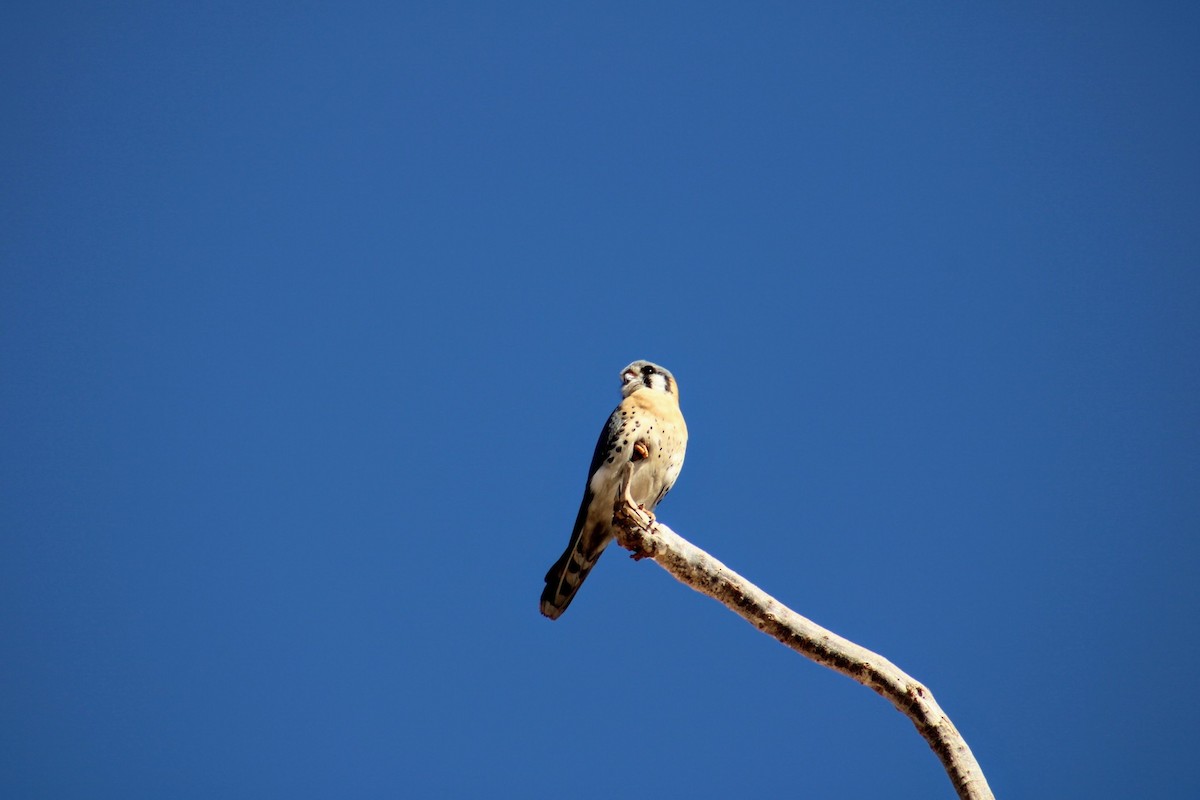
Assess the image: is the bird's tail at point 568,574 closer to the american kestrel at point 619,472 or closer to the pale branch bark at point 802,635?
the american kestrel at point 619,472

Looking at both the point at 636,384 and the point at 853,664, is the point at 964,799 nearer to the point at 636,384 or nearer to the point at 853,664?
the point at 853,664

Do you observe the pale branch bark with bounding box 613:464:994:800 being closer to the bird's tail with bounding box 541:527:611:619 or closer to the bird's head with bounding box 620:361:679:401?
the bird's tail with bounding box 541:527:611:619

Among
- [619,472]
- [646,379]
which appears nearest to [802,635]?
[619,472]

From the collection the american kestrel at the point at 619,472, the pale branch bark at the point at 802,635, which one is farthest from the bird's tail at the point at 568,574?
the pale branch bark at the point at 802,635

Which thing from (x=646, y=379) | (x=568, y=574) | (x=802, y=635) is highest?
(x=646, y=379)

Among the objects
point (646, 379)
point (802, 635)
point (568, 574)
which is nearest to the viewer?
point (802, 635)

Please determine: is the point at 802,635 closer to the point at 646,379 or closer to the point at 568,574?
the point at 568,574
